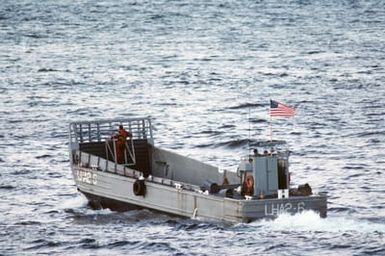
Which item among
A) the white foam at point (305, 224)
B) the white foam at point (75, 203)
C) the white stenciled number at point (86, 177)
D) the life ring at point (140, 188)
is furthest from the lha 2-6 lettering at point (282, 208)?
the white foam at point (75, 203)

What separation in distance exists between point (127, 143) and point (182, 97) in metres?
37.9

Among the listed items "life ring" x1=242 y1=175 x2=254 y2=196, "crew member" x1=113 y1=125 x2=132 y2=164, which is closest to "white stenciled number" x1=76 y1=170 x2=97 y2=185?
"crew member" x1=113 y1=125 x2=132 y2=164

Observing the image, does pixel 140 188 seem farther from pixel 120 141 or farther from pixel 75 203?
pixel 75 203

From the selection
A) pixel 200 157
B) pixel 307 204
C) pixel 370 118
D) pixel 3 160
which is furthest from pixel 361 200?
pixel 370 118

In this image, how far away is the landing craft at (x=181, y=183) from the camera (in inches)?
2016

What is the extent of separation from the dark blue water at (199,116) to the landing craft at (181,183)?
48 cm

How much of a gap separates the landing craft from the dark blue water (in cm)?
48

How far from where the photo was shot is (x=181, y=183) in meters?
54.8

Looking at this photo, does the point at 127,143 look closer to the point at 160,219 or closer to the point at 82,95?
the point at 160,219

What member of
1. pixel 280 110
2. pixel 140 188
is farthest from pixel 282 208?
pixel 140 188

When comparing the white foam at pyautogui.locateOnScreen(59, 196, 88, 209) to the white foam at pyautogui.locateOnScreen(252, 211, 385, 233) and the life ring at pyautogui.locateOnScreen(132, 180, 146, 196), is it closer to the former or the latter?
the life ring at pyautogui.locateOnScreen(132, 180, 146, 196)

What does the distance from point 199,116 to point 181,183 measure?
34920mm

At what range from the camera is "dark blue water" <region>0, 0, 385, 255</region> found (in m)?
51.4

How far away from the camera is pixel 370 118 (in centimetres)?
8388
